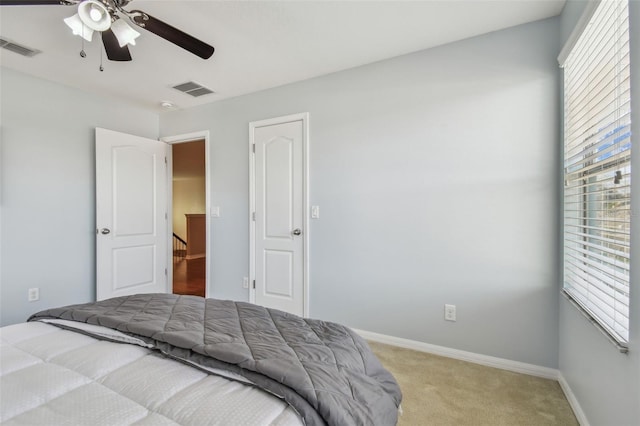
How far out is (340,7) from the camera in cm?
202

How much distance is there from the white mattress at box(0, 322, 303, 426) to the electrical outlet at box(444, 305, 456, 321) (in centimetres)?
191

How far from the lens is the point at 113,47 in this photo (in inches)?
73.8

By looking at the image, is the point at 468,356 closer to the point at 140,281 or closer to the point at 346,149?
the point at 346,149

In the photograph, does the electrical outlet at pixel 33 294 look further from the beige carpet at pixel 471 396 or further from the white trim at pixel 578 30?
the white trim at pixel 578 30

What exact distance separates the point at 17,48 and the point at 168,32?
174 centimetres

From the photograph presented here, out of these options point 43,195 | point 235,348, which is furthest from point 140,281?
point 235,348

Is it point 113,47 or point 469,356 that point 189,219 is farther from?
point 469,356

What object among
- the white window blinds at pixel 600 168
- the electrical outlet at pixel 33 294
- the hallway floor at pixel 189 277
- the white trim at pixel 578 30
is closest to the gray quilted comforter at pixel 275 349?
the white window blinds at pixel 600 168


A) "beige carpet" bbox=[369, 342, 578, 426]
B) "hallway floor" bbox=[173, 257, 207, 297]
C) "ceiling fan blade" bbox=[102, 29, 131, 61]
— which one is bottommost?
"hallway floor" bbox=[173, 257, 207, 297]

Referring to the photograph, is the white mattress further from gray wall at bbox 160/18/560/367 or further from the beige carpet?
gray wall at bbox 160/18/560/367

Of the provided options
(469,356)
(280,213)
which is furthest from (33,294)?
(469,356)

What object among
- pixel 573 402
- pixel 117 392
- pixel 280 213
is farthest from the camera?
pixel 280 213

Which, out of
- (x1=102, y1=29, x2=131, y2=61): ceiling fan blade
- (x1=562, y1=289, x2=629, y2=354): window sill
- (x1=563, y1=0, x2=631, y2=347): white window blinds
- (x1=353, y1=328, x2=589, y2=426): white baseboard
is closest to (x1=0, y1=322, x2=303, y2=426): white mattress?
(x1=562, y1=289, x2=629, y2=354): window sill

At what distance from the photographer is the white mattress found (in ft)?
2.74
